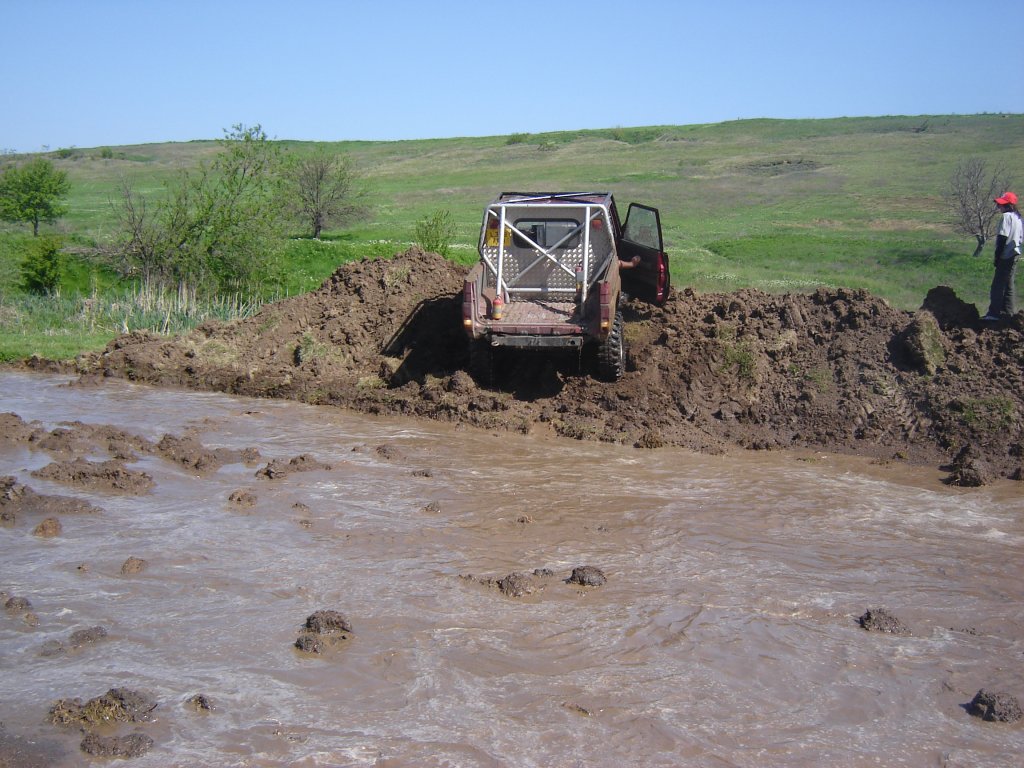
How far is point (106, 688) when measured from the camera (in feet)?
16.0

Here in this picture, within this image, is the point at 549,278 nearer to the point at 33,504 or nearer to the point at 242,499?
the point at 242,499

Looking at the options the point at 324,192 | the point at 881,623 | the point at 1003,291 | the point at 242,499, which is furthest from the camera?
the point at 324,192

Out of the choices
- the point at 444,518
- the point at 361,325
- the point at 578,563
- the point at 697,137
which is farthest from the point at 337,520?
the point at 697,137

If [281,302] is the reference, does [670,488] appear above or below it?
below

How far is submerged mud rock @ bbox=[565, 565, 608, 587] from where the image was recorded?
20.9 ft

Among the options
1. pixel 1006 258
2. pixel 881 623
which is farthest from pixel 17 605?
pixel 1006 258

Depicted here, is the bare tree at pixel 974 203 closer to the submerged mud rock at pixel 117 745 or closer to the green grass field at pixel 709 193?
the green grass field at pixel 709 193

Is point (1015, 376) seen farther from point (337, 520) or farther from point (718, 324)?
point (337, 520)

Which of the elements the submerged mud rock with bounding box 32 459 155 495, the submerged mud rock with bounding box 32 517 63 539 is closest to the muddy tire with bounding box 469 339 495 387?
the submerged mud rock with bounding box 32 459 155 495

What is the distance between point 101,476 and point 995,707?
7.12 meters

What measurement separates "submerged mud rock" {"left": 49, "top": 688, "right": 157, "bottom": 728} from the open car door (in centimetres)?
926

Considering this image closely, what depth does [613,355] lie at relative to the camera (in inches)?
437

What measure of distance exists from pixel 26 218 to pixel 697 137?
66.1m

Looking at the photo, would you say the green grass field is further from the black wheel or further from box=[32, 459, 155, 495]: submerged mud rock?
the black wheel
